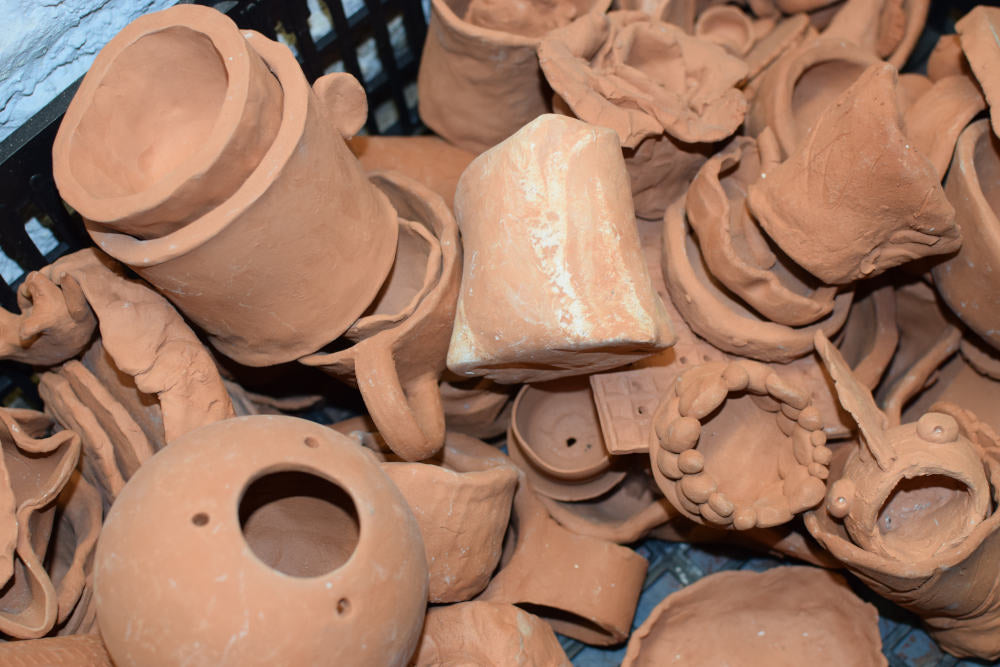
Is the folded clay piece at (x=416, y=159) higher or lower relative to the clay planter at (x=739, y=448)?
higher

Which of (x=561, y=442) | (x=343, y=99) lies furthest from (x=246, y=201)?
(x=561, y=442)

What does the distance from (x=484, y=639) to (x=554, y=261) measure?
79 cm

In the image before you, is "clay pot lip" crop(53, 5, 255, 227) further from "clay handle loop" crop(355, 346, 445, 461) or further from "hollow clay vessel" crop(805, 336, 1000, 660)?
"hollow clay vessel" crop(805, 336, 1000, 660)

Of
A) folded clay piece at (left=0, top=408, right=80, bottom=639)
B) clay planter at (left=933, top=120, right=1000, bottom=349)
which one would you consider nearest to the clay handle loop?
folded clay piece at (left=0, top=408, right=80, bottom=639)

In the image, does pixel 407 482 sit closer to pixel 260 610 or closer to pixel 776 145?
pixel 260 610

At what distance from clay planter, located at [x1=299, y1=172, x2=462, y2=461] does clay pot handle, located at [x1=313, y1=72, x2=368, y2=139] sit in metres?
0.25

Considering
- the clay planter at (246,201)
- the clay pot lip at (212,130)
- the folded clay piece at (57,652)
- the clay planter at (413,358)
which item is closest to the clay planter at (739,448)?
the clay planter at (413,358)

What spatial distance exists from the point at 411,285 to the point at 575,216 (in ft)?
2.10

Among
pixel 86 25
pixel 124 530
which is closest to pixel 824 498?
pixel 124 530

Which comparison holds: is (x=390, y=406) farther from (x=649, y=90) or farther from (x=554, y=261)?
(x=649, y=90)

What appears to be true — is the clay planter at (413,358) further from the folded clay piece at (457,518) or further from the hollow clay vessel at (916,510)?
the hollow clay vessel at (916,510)

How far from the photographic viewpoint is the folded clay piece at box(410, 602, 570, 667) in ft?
5.66

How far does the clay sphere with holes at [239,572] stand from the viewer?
1265 mm

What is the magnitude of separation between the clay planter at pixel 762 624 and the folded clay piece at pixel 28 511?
1265mm
